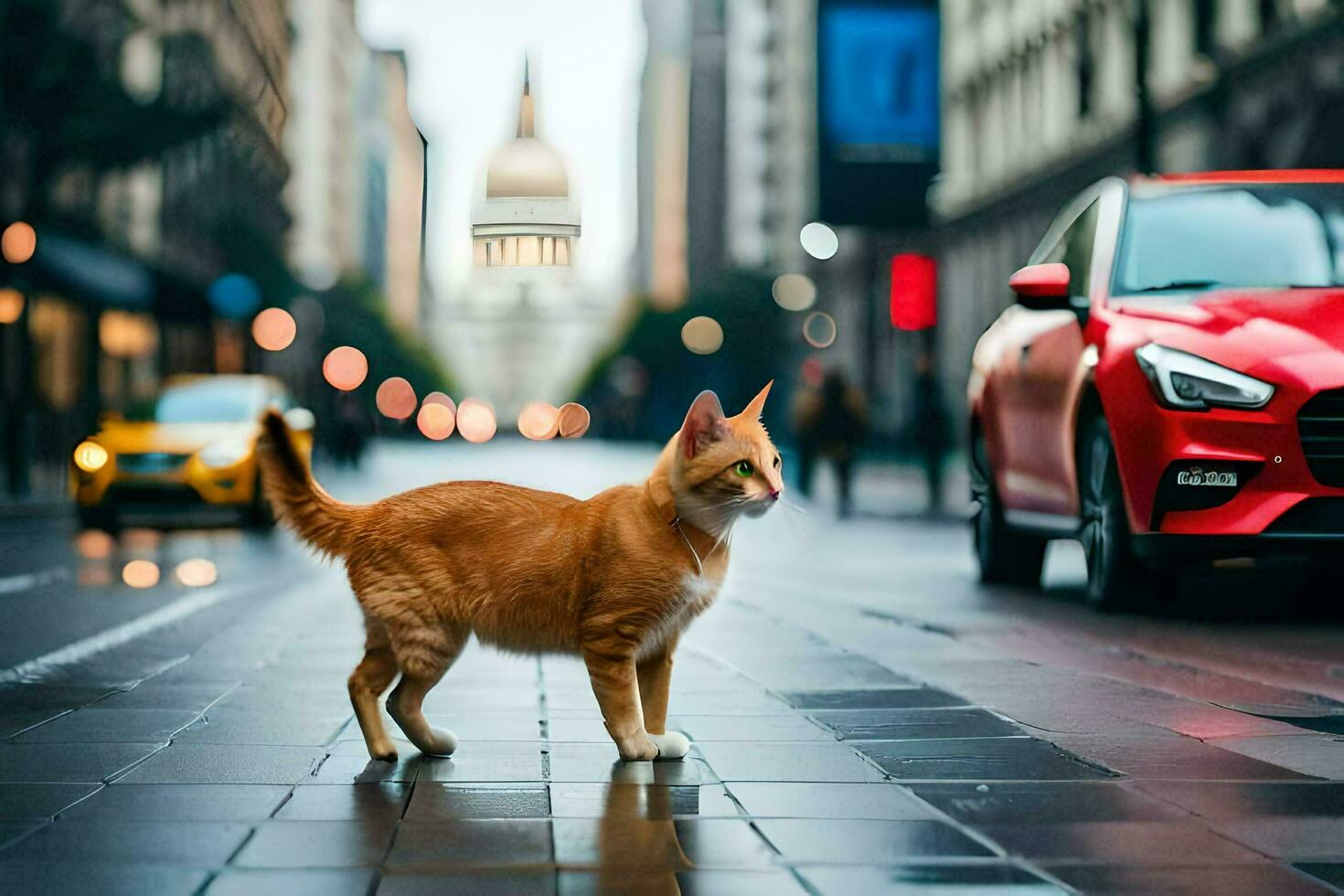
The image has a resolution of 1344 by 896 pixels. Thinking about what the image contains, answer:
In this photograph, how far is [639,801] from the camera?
16.3ft

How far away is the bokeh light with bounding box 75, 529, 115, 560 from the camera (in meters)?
16.1

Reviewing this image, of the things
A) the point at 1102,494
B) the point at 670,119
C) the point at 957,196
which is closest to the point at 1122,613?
the point at 1102,494

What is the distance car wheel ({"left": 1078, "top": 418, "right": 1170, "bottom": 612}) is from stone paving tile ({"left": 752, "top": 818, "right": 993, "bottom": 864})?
5.24 m

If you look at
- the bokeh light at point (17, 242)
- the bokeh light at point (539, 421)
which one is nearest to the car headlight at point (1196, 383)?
the bokeh light at point (17, 242)

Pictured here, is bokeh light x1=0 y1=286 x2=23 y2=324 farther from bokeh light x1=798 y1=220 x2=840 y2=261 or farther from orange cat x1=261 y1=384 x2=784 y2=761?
bokeh light x1=798 y1=220 x2=840 y2=261

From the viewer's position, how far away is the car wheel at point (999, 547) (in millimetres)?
12164

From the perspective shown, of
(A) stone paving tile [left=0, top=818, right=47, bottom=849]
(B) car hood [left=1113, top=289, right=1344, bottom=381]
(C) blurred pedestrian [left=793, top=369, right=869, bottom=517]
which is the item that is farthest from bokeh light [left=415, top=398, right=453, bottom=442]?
(A) stone paving tile [left=0, top=818, right=47, bottom=849]

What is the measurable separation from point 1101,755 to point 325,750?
7.38 feet

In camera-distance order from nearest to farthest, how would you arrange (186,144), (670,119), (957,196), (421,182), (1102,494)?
(421,182) < (1102,494) < (186,144) < (957,196) < (670,119)

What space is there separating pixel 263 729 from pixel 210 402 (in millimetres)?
14880

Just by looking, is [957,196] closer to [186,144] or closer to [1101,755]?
[186,144]

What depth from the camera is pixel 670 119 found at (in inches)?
6427

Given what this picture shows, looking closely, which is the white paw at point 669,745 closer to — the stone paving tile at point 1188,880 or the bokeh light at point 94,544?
the stone paving tile at point 1188,880

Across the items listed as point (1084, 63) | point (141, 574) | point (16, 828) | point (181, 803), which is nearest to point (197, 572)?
point (141, 574)
